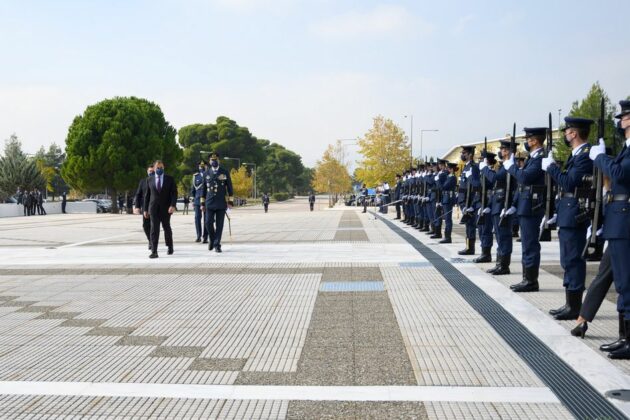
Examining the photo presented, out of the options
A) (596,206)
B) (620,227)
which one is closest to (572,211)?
(596,206)

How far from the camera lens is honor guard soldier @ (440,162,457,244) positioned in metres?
14.9

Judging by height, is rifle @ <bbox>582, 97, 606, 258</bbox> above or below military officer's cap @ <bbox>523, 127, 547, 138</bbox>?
below

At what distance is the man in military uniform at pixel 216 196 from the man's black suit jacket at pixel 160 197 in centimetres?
82

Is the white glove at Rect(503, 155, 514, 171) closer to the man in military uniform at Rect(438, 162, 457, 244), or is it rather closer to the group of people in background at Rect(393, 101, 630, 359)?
the group of people in background at Rect(393, 101, 630, 359)

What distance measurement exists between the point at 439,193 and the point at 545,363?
448 inches

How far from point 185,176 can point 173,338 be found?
279ft

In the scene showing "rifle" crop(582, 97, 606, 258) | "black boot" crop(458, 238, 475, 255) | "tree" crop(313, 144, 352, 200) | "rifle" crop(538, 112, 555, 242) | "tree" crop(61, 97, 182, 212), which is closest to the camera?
"rifle" crop(582, 97, 606, 258)

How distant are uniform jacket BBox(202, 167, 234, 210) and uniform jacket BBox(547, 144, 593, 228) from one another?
855 centimetres

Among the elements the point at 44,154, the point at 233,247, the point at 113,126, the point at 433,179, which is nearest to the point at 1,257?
the point at 233,247

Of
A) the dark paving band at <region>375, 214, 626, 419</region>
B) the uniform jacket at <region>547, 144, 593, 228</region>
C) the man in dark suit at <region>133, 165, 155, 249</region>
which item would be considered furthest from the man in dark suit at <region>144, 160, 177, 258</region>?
the uniform jacket at <region>547, 144, 593, 228</region>

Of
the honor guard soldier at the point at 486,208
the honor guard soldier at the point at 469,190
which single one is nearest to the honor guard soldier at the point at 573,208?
the honor guard soldier at the point at 486,208

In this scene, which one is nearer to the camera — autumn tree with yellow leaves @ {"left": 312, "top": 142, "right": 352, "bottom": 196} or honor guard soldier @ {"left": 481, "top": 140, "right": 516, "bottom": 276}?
honor guard soldier @ {"left": 481, "top": 140, "right": 516, "bottom": 276}

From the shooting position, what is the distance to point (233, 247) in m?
14.8

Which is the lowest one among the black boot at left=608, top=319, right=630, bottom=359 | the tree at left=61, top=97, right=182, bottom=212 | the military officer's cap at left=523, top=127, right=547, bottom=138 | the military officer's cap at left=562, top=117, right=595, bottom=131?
the black boot at left=608, top=319, right=630, bottom=359
